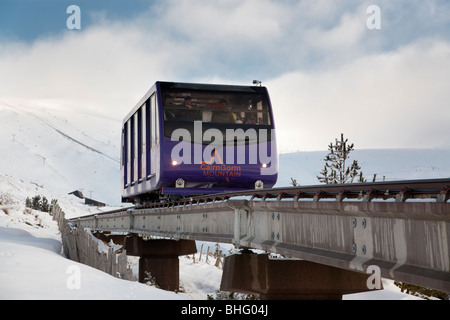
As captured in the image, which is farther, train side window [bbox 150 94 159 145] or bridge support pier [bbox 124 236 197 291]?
bridge support pier [bbox 124 236 197 291]

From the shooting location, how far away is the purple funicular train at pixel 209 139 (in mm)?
14750

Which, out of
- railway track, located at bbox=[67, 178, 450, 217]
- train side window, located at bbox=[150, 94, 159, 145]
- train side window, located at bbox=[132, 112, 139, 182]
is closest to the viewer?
railway track, located at bbox=[67, 178, 450, 217]

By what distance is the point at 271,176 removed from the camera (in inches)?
599

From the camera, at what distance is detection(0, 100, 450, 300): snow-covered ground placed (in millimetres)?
7480

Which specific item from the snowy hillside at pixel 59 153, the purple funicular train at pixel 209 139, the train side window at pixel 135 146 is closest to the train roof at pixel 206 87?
the purple funicular train at pixel 209 139

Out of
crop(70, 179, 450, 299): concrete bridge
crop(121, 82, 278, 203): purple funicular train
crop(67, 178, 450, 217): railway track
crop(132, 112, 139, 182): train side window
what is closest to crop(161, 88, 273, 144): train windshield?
crop(121, 82, 278, 203): purple funicular train

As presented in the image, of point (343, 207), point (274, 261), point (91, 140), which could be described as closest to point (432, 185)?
point (343, 207)

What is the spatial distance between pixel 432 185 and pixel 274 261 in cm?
392

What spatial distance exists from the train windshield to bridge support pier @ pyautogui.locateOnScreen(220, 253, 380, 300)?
6.60 meters

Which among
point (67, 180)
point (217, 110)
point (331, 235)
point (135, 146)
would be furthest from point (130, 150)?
point (67, 180)

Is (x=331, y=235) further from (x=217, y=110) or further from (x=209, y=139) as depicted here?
(x=217, y=110)

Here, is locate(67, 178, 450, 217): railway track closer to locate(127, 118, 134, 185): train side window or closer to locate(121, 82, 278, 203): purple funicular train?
locate(121, 82, 278, 203): purple funicular train
